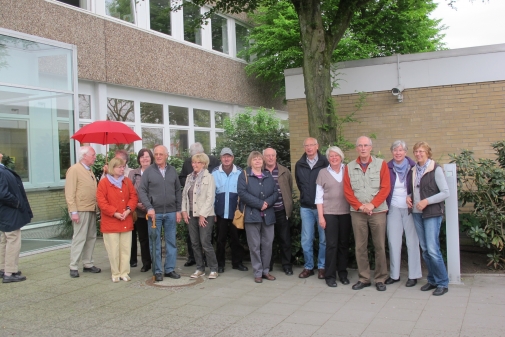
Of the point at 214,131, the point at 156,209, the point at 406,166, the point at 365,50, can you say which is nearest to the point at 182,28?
the point at 214,131

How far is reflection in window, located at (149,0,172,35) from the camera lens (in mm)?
15266

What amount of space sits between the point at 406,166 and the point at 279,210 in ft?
5.93

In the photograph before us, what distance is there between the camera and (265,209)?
6691mm

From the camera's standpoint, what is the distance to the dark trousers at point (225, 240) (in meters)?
7.30

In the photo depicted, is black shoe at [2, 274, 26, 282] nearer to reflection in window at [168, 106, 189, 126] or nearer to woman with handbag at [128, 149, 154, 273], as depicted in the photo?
woman with handbag at [128, 149, 154, 273]

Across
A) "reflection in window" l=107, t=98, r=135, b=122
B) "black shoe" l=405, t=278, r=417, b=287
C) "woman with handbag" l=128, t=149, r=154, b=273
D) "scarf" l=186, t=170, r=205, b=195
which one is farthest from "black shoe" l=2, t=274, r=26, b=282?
"reflection in window" l=107, t=98, r=135, b=122

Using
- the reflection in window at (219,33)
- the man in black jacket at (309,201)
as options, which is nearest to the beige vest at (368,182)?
the man in black jacket at (309,201)

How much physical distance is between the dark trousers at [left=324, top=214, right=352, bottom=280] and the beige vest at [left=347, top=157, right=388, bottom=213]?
459 mm

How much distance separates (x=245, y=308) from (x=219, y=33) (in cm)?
1470

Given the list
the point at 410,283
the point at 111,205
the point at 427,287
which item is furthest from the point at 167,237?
the point at 427,287

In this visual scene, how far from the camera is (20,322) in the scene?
17.0 ft

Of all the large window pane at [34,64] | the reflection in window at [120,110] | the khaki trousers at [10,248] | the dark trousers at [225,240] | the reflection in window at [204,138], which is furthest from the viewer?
the reflection in window at [204,138]

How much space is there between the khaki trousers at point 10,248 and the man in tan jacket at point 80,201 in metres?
0.73

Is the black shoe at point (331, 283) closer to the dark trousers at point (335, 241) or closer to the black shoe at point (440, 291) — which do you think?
the dark trousers at point (335, 241)
